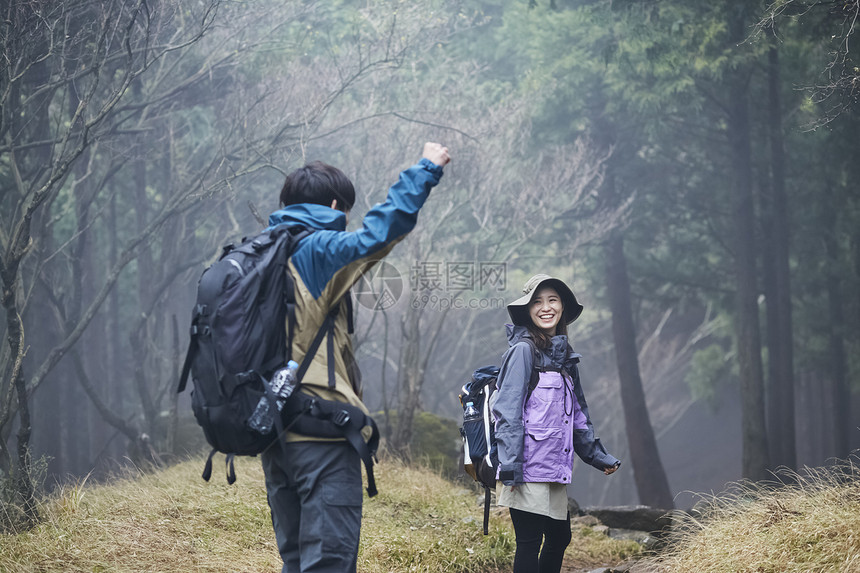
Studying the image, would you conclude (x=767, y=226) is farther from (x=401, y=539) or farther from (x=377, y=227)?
(x=377, y=227)

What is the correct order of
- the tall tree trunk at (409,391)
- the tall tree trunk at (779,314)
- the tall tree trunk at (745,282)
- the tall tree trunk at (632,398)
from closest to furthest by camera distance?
the tall tree trunk at (409,391) → the tall tree trunk at (745,282) → the tall tree trunk at (779,314) → the tall tree trunk at (632,398)

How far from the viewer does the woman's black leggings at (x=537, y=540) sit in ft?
13.3

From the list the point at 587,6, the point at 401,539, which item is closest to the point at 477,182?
the point at 587,6

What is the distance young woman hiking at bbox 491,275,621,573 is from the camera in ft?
13.5

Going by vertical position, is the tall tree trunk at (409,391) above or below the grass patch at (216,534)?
above

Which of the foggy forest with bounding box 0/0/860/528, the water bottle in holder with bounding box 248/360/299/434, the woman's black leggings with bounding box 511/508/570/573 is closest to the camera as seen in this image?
the water bottle in holder with bounding box 248/360/299/434

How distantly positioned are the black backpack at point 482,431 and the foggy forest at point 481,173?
6.59 metres

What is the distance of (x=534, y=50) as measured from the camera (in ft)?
52.8

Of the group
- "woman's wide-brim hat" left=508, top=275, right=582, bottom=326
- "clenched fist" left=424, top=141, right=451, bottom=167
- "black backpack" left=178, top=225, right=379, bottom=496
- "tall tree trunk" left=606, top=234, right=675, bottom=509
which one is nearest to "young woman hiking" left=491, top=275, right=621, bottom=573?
"woman's wide-brim hat" left=508, top=275, right=582, bottom=326

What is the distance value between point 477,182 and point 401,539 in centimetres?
833

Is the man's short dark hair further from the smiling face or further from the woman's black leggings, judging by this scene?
the woman's black leggings

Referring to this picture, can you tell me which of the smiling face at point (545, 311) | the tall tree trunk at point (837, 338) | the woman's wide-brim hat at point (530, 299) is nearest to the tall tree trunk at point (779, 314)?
the tall tree trunk at point (837, 338)

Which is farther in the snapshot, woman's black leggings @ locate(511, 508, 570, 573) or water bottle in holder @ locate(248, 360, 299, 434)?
woman's black leggings @ locate(511, 508, 570, 573)

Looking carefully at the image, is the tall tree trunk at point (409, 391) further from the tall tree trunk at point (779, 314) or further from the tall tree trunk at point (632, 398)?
the tall tree trunk at point (779, 314)
